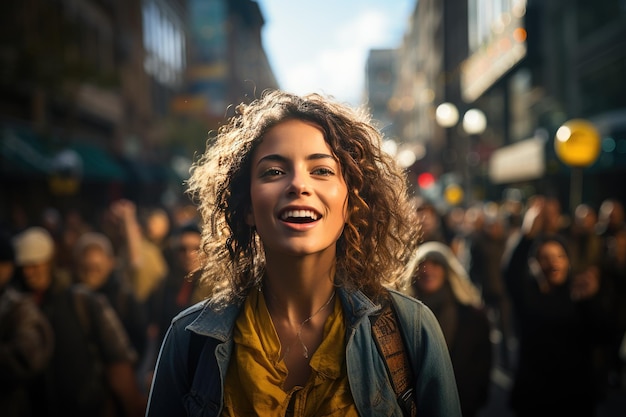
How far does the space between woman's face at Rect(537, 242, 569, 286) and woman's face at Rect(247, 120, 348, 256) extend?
10.3 ft

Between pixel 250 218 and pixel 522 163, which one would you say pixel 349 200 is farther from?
pixel 522 163

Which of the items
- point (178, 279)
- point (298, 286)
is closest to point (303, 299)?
point (298, 286)

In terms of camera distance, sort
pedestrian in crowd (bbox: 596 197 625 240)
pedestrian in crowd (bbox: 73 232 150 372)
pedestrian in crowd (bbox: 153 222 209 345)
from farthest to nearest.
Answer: pedestrian in crowd (bbox: 596 197 625 240), pedestrian in crowd (bbox: 73 232 150 372), pedestrian in crowd (bbox: 153 222 209 345)

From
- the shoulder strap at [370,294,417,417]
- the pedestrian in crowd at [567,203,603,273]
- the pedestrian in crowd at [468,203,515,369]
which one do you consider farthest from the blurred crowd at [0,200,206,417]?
the pedestrian in crowd at [468,203,515,369]

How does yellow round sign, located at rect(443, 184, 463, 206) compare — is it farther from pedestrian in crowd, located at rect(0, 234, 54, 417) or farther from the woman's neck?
the woman's neck

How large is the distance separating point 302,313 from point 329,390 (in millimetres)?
279

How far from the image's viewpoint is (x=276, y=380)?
2.00 m

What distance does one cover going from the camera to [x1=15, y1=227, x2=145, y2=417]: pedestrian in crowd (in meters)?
3.89

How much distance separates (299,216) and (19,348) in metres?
2.30

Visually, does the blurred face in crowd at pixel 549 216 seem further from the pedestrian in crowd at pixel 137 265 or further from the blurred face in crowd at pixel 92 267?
the blurred face in crowd at pixel 92 267

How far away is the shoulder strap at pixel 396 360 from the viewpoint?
1974 mm

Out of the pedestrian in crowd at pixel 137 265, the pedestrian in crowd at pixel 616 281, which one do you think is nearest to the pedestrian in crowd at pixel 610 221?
the pedestrian in crowd at pixel 616 281

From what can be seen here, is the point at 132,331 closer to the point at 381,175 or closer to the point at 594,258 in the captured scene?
the point at 381,175

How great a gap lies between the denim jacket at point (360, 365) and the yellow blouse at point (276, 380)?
0.04 meters
